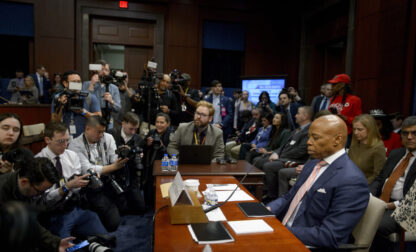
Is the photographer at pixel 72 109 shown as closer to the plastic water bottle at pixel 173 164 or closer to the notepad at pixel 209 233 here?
the plastic water bottle at pixel 173 164

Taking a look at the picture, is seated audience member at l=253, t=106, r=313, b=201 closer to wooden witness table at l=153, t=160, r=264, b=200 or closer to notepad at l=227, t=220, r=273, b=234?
wooden witness table at l=153, t=160, r=264, b=200

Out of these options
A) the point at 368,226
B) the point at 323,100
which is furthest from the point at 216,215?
the point at 323,100

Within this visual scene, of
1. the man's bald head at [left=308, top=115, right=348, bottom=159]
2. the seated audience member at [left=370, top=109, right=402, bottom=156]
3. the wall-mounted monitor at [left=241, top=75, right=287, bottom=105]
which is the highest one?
the wall-mounted monitor at [left=241, top=75, right=287, bottom=105]

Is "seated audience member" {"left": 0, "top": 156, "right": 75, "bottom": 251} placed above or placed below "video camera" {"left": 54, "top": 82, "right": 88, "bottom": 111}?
below

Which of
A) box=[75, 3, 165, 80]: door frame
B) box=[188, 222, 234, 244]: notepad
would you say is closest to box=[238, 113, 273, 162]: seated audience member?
box=[188, 222, 234, 244]: notepad

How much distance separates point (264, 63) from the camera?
838 cm

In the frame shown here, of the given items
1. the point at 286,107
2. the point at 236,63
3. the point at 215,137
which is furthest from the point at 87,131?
the point at 236,63

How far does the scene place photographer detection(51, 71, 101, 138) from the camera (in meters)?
3.38

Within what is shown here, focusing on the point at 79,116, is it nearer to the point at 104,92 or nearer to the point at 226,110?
the point at 104,92

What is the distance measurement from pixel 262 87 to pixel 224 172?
4.59 metres

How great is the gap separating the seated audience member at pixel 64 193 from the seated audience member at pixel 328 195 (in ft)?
4.67

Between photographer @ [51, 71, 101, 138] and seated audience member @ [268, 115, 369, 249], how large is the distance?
267cm

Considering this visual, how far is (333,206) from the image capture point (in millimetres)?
1525

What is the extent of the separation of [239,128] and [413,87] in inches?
127
